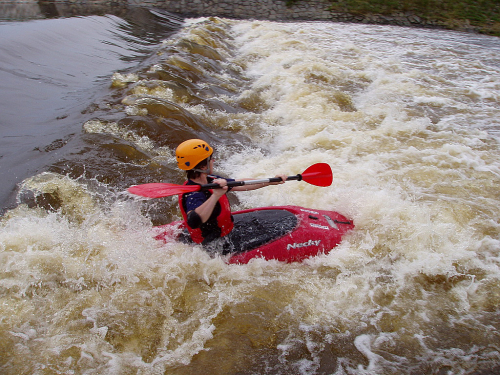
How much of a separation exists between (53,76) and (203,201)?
7929 mm

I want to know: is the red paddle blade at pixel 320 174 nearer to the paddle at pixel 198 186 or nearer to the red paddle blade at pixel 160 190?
the paddle at pixel 198 186

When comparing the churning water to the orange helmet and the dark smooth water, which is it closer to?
the dark smooth water

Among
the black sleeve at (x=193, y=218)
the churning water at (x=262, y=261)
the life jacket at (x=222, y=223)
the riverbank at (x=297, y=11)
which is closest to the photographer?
the churning water at (x=262, y=261)

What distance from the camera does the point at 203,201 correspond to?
3074mm

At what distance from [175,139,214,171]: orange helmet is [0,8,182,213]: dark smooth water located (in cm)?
234

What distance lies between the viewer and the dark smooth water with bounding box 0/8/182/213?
514 centimetres

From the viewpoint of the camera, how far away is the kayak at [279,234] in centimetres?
342

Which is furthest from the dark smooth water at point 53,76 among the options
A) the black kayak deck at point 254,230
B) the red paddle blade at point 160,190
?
the black kayak deck at point 254,230

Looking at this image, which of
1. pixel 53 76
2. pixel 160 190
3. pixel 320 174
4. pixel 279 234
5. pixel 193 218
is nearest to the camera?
pixel 193 218

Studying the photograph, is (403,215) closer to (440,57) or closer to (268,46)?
(440,57)

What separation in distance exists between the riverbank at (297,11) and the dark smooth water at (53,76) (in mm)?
4392

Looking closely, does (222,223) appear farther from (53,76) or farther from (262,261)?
(53,76)

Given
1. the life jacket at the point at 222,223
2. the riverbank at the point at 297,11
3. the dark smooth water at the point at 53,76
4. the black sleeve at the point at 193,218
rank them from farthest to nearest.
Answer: the riverbank at the point at 297,11
the dark smooth water at the point at 53,76
the life jacket at the point at 222,223
the black sleeve at the point at 193,218

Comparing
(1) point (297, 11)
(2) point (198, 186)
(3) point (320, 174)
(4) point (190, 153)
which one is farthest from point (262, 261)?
(1) point (297, 11)
